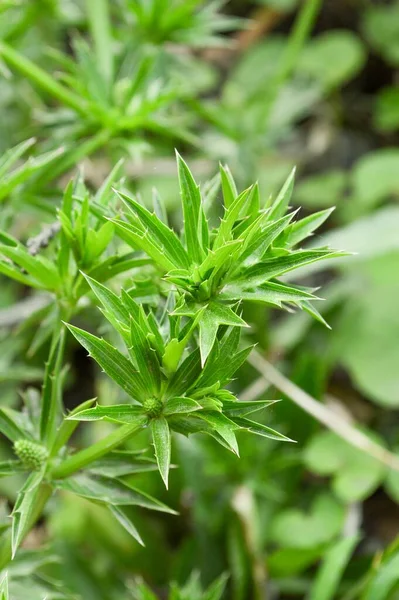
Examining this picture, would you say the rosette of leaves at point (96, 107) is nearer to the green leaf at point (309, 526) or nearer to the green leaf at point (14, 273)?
the green leaf at point (14, 273)

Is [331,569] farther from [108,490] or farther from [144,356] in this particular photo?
[144,356]

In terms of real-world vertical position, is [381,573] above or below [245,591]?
above

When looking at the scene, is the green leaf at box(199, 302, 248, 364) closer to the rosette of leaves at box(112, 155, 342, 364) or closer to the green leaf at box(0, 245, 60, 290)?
the rosette of leaves at box(112, 155, 342, 364)

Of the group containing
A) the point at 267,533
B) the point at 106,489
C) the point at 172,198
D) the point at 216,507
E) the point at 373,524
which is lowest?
the point at 373,524

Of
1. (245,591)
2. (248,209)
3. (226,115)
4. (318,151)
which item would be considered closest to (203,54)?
(318,151)

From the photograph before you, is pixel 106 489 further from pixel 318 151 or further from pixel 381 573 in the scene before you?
pixel 318 151

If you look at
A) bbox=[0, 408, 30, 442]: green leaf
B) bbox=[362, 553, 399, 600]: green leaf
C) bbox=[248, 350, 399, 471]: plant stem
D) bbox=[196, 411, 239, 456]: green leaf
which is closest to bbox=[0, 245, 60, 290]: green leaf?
bbox=[0, 408, 30, 442]: green leaf
